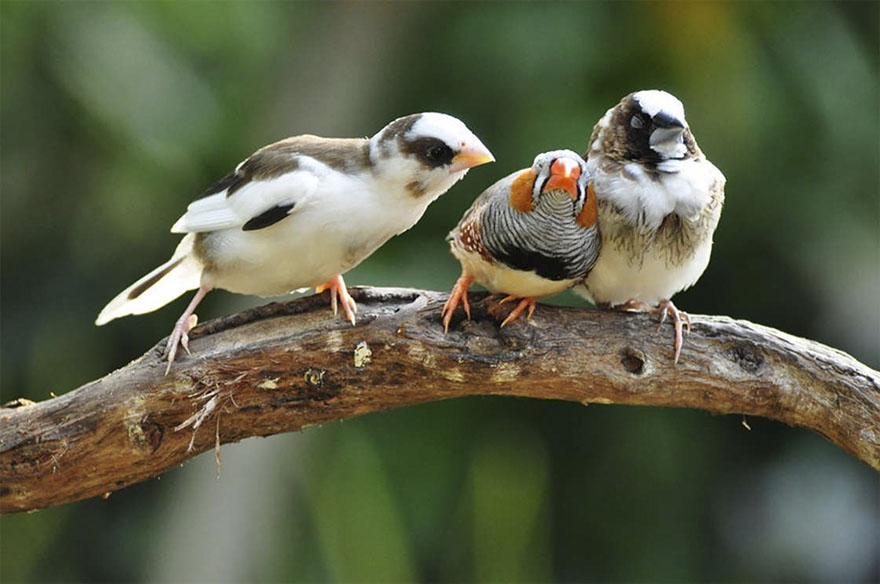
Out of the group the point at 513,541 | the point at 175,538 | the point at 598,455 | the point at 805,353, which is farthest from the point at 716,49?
the point at 175,538

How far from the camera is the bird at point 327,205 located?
7.63 ft

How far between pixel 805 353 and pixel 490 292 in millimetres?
719

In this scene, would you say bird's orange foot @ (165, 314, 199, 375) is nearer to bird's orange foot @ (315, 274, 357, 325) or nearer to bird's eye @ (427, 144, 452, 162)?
bird's orange foot @ (315, 274, 357, 325)

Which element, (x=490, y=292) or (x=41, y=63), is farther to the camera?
(x=41, y=63)

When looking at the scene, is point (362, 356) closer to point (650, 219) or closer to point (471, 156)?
point (471, 156)

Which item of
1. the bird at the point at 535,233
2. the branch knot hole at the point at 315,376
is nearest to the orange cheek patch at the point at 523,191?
the bird at the point at 535,233

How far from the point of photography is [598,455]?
500 centimetres

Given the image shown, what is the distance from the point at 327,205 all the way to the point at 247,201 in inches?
8.4

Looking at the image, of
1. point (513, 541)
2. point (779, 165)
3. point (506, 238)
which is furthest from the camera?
point (779, 165)

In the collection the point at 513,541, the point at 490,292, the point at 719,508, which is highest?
the point at 490,292

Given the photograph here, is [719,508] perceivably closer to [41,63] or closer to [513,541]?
[513,541]

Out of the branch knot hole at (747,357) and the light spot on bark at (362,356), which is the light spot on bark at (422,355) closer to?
the light spot on bark at (362,356)

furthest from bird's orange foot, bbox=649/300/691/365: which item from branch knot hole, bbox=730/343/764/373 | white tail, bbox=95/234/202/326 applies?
white tail, bbox=95/234/202/326

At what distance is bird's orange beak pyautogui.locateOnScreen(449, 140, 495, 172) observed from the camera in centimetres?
227
